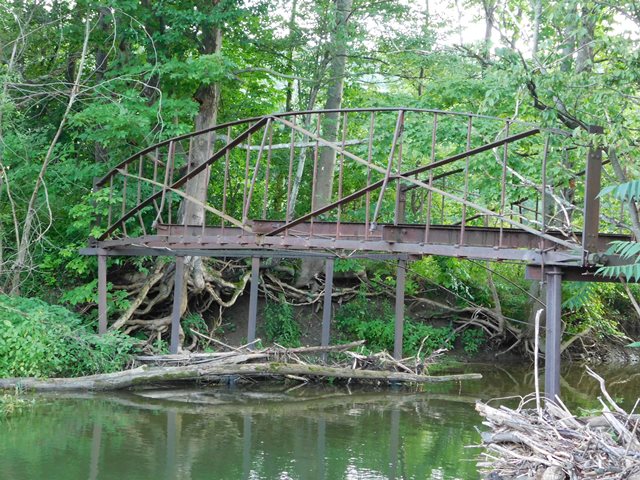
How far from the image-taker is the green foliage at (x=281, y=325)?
23.2m

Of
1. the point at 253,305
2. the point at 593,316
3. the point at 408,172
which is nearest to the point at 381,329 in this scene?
the point at 253,305

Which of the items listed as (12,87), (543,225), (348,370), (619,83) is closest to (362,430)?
(348,370)

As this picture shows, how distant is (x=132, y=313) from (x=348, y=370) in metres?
5.90

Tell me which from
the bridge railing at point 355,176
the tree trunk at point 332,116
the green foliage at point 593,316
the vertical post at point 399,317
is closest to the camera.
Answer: the bridge railing at point 355,176

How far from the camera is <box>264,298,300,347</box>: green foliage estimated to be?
76.2 feet

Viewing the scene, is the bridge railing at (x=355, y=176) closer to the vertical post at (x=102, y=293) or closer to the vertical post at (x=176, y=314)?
the vertical post at (x=102, y=293)

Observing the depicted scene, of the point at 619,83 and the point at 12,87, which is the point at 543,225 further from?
the point at 12,87

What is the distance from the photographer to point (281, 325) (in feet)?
77.5

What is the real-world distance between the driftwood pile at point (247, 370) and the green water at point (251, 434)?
0.35 m

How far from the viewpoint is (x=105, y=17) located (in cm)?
2238

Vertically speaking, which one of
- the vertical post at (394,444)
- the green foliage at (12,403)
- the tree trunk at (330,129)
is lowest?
the vertical post at (394,444)

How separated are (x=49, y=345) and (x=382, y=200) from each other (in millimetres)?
8076

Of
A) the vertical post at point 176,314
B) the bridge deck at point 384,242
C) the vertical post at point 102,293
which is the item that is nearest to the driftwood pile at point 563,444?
the bridge deck at point 384,242

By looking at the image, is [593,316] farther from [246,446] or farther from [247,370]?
[246,446]
